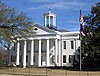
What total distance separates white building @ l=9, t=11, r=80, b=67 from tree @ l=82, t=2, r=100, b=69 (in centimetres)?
1160

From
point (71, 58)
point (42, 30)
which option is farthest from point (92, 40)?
point (42, 30)

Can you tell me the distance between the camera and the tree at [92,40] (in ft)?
197

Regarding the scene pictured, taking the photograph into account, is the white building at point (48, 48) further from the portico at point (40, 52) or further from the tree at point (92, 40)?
the tree at point (92, 40)

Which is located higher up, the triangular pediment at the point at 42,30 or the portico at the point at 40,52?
the triangular pediment at the point at 42,30

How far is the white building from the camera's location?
253 feet

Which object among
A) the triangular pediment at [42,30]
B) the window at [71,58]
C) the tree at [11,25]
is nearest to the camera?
the tree at [11,25]

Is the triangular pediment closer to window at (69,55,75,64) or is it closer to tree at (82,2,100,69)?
window at (69,55,75,64)

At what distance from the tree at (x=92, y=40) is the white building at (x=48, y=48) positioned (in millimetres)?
11599

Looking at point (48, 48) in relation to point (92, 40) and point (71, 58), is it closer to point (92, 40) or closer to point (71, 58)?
point (71, 58)

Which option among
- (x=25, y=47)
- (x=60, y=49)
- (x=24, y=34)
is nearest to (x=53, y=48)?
(x=60, y=49)

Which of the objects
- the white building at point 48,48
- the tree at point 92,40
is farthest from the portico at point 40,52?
the tree at point 92,40

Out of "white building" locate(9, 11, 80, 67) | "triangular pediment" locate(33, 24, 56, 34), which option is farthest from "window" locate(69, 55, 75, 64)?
"triangular pediment" locate(33, 24, 56, 34)

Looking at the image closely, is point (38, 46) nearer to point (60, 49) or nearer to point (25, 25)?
point (60, 49)

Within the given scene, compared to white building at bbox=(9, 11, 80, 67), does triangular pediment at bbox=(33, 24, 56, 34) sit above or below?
above
